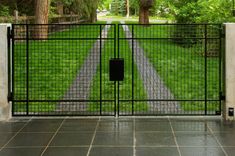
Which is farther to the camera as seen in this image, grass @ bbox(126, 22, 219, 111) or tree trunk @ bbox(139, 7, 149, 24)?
tree trunk @ bbox(139, 7, 149, 24)

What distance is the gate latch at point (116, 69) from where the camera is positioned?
975 cm

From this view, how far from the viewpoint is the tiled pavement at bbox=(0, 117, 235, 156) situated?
7.37 meters

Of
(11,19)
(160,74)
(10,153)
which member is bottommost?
(10,153)

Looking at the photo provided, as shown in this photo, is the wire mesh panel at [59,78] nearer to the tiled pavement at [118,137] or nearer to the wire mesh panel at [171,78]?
the wire mesh panel at [171,78]

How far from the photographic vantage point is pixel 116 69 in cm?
980

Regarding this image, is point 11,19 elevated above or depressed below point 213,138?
above

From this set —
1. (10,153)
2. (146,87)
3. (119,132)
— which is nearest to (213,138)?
(119,132)

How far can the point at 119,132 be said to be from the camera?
A: 8.62 metres

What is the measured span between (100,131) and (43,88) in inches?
207

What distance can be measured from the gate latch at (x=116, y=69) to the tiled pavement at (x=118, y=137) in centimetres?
80

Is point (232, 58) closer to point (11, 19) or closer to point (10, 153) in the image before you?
point (10, 153)

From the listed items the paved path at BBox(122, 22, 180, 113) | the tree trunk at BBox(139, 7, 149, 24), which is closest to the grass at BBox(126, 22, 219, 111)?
the paved path at BBox(122, 22, 180, 113)

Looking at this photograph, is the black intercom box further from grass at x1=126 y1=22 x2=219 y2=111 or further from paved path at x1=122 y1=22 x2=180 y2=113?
paved path at x1=122 y1=22 x2=180 y2=113

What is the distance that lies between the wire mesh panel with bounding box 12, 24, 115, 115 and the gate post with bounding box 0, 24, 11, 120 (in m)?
0.23
